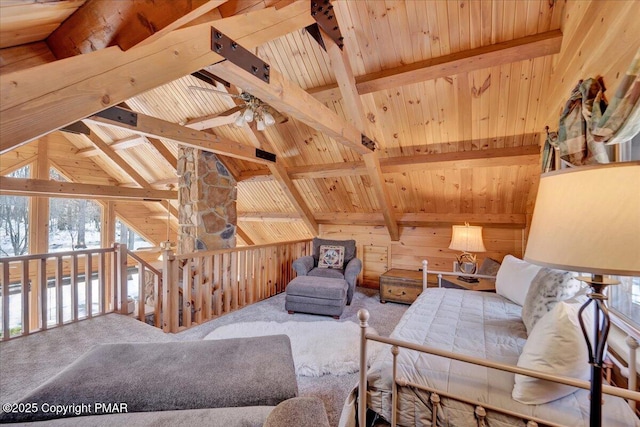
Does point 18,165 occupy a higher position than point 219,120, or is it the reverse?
point 219,120

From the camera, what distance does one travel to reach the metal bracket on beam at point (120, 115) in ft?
8.80

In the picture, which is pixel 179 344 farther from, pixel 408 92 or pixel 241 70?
pixel 408 92

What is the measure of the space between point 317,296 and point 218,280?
1288 mm

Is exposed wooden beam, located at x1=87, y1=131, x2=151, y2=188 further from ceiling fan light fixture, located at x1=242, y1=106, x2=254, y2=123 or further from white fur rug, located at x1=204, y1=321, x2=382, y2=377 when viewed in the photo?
white fur rug, located at x1=204, y1=321, x2=382, y2=377

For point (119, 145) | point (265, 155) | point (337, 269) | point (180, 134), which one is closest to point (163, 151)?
point (119, 145)

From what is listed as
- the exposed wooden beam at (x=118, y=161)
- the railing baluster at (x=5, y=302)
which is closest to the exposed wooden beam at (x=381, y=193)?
the railing baluster at (x=5, y=302)

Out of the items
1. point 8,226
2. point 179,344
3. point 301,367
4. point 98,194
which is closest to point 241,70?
point 179,344

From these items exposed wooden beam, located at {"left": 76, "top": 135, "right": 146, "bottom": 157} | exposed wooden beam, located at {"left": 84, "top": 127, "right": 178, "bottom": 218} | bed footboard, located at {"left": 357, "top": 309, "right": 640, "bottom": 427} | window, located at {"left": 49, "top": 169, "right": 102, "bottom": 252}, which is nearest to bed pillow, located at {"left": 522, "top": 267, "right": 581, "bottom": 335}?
bed footboard, located at {"left": 357, "top": 309, "right": 640, "bottom": 427}

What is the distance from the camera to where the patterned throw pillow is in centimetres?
419

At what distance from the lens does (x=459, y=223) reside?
4.25 metres

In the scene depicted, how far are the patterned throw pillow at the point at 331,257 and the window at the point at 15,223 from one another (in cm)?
546

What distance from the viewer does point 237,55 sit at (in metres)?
1.62

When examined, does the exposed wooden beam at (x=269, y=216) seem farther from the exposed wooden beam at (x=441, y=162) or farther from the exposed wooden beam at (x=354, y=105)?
the exposed wooden beam at (x=354, y=105)

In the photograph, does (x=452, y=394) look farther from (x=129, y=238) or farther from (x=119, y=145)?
(x=129, y=238)
